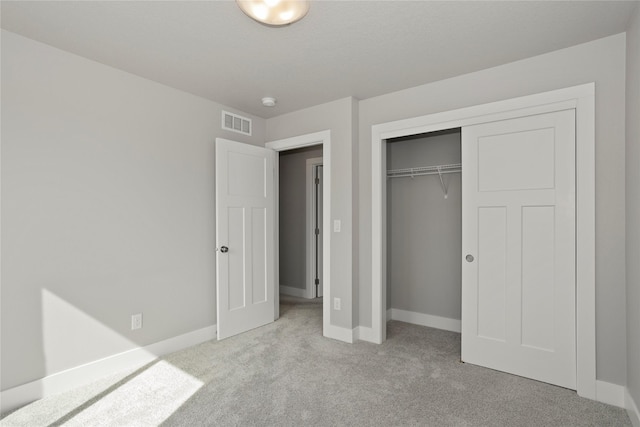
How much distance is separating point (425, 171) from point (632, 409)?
2570 mm

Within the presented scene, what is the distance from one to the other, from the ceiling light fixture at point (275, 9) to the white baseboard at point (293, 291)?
414 cm

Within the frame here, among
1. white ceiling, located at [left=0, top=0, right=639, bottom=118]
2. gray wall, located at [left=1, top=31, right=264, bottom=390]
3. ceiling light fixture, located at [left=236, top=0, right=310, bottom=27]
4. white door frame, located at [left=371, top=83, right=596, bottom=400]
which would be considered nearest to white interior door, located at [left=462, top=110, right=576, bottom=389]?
white door frame, located at [left=371, top=83, right=596, bottom=400]

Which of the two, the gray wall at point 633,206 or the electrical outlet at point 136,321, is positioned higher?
the gray wall at point 633,206

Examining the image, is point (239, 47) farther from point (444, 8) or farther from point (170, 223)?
point (170, 223)

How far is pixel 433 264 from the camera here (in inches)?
157

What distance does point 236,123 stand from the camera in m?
3.85

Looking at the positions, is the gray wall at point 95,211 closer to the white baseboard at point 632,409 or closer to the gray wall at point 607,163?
the gray wall at point 607,163

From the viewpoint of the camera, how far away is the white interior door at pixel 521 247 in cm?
252

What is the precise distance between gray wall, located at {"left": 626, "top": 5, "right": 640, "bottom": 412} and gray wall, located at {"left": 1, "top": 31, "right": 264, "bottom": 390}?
131 inches

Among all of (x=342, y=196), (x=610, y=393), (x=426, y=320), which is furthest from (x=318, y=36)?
(x=426, y=320)

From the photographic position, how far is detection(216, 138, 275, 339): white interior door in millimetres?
3479

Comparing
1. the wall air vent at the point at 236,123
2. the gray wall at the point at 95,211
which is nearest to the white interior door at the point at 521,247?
the wall air vent at the point at 236,123

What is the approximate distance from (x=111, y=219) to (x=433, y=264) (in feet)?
10.6

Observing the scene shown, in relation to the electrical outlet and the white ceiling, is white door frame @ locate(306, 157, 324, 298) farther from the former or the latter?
the electrical outlet
